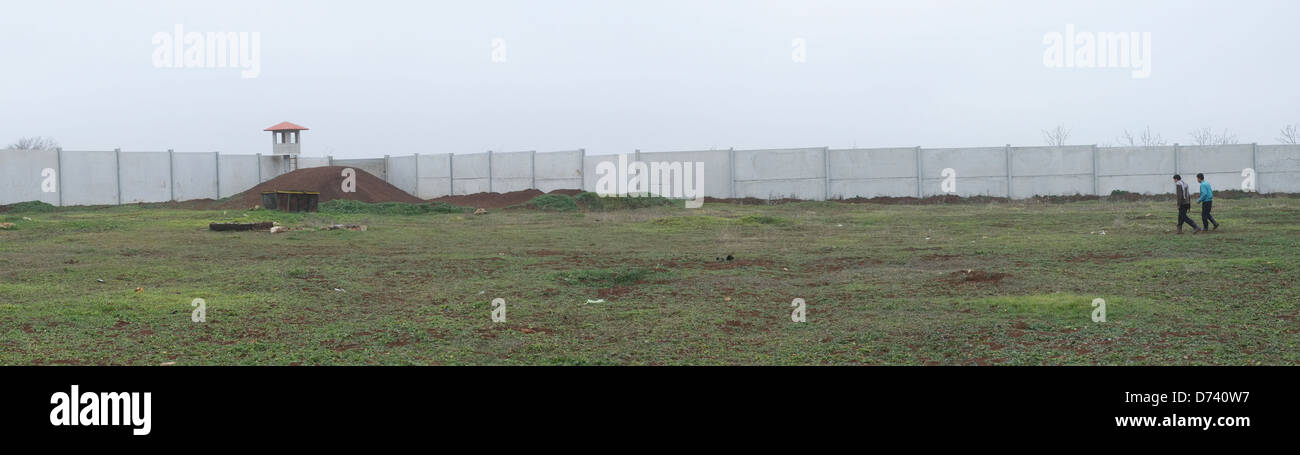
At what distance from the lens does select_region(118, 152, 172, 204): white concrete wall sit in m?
37.6

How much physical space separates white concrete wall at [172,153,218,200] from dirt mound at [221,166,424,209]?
2.05 m

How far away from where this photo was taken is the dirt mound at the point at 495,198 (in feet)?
125

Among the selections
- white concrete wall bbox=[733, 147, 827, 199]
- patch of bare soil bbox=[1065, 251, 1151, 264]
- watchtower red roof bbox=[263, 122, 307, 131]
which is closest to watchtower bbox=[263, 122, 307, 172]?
watchtower red roof bbox=[263, 122, 307, 131]

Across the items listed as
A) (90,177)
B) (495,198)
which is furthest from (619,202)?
(90,177)

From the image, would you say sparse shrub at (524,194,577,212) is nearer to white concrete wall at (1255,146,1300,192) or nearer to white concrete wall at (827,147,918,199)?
white concrete wall at (827,147,918,199)

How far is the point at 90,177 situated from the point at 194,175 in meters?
3.95

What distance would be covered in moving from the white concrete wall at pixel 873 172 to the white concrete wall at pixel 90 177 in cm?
2690

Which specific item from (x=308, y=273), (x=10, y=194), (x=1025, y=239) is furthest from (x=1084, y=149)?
(x=10, y=194)

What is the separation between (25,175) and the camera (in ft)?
116

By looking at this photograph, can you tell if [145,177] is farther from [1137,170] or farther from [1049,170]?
[1137,170]

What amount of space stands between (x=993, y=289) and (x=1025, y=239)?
25.2 feet

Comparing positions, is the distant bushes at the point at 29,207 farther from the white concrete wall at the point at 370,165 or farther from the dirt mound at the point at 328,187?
the white concrete wall at the point at 370,165

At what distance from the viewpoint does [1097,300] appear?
9.16m

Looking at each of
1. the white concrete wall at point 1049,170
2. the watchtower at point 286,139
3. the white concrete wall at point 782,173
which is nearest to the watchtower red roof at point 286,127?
the watchtower at point 286,139
